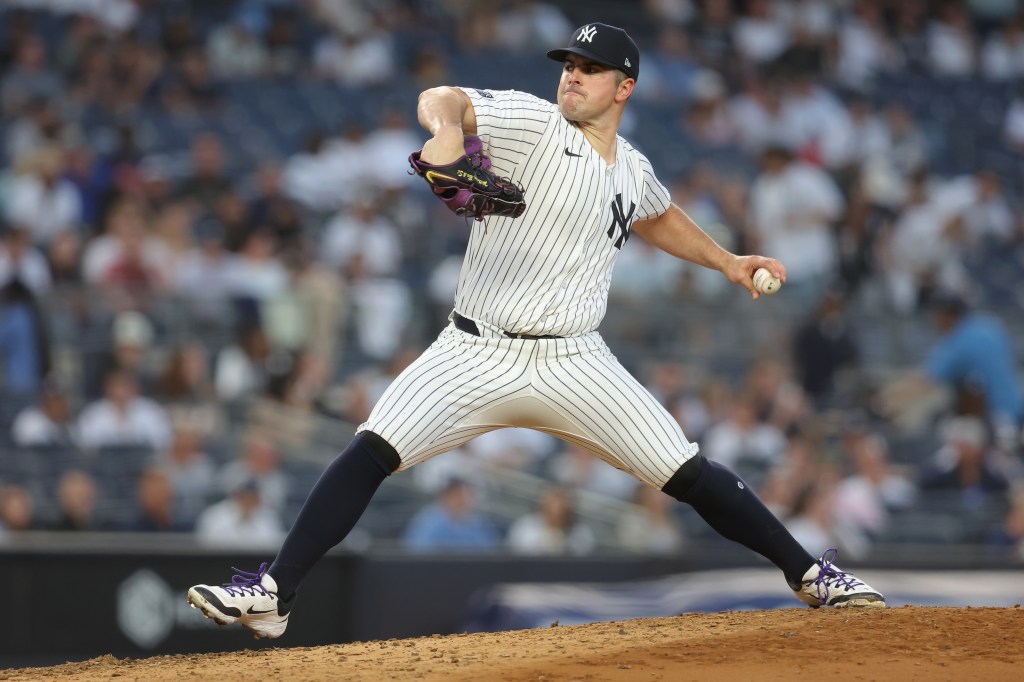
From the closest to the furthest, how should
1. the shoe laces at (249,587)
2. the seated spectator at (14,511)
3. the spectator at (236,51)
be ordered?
the shoe laces at (249,587), the seated spectator at (14,511), the spectator at (236,51)

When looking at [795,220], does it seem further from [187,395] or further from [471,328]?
[471,328]

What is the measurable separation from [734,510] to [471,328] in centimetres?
99

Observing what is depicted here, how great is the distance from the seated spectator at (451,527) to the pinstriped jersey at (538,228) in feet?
14.9

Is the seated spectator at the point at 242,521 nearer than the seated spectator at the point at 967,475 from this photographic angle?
Yes

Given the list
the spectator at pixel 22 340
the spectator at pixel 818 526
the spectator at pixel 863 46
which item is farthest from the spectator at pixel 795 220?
the spectator at pixel 22 340

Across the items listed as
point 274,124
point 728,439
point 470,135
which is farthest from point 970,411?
point 470,135

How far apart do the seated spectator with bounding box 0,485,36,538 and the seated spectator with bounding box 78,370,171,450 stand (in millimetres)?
686

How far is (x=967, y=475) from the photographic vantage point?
31.9 feet

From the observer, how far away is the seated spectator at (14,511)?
8156 millimetres

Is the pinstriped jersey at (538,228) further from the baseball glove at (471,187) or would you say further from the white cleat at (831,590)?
the white cleat at (831,590)

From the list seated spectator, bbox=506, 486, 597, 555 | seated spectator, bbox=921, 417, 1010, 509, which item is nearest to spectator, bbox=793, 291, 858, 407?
seated spectator, bbox=921, 417, 1010, 509

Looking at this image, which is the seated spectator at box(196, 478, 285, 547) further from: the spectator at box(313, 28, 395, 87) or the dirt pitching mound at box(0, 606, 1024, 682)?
the spectator at box(313, 28, 395, 87)

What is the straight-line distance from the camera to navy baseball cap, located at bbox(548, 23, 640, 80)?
14.0 feet

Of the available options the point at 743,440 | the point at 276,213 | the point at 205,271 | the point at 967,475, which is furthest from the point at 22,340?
the point at 967,475
